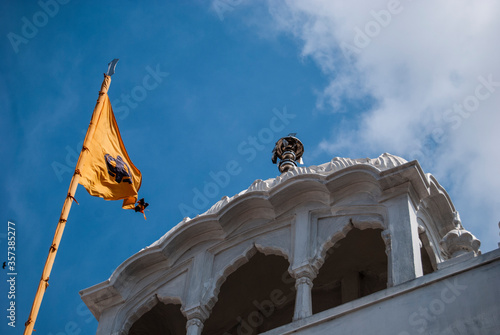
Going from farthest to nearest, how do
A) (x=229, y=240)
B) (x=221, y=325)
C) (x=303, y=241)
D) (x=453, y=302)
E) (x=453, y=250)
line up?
(x=221, y=325)
(x=229, y=240)
(x=303, y=241)
(x=453, y=250)
(x=453, y=302)

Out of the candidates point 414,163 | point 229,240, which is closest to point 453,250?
point 414,163

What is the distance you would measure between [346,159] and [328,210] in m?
1.08

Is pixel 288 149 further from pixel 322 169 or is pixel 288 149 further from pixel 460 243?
pixel 460 243

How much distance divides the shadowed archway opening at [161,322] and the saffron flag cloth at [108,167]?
213cm

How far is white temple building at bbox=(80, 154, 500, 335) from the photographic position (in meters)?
16.2

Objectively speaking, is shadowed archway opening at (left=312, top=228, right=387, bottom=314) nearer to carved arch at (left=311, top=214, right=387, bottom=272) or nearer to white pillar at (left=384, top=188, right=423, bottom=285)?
carved arch at (left=311, top=214, right=387, bottom=272)

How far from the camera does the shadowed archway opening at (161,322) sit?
19844mm

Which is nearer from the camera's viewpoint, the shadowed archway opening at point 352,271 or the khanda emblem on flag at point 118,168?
the khanda emblem on flag at point 118,168

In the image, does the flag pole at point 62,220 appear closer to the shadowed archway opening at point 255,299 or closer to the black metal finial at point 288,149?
the shadowed archway opening at point 255,299

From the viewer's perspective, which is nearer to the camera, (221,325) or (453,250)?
(453,250)

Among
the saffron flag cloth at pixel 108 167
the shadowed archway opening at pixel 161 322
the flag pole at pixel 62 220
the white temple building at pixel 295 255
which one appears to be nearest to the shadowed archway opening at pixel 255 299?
the white temple building at pixel 295 255

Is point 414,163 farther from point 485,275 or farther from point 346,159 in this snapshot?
point 485,275

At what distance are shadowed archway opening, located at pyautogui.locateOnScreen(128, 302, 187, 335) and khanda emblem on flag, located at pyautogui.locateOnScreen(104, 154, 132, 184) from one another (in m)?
2.57

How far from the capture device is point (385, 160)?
1781cm
